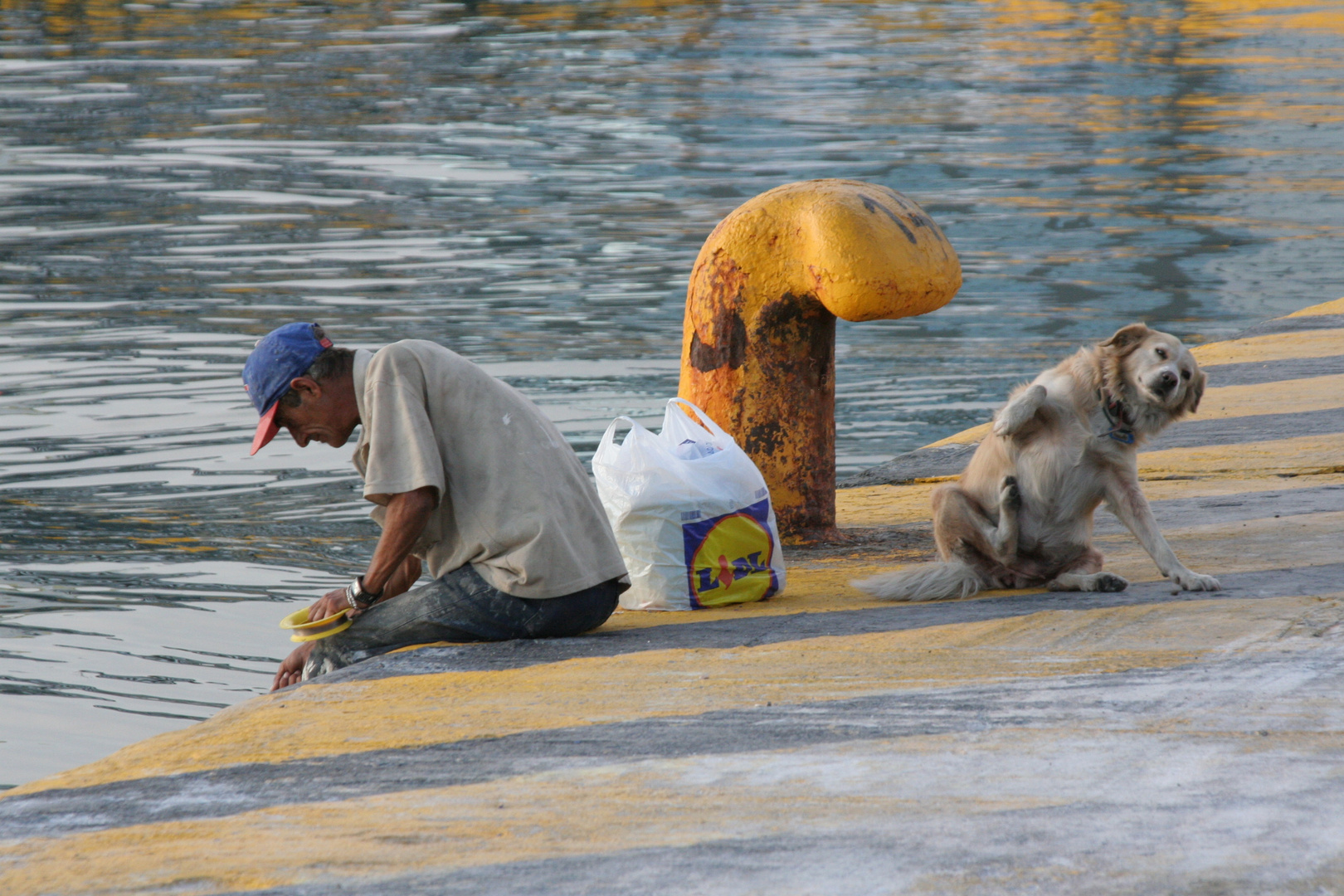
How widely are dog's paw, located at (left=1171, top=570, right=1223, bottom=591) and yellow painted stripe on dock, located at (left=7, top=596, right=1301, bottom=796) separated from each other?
6.3 inches

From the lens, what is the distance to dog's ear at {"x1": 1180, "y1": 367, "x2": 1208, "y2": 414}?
4848 mm

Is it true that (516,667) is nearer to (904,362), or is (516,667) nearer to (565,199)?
(904,362)

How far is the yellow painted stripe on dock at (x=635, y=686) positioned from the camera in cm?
384

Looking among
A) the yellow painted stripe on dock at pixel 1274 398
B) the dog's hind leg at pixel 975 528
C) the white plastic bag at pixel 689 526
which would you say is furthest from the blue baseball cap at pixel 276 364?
the yellow painted stripe on dock at pixel 1274 398

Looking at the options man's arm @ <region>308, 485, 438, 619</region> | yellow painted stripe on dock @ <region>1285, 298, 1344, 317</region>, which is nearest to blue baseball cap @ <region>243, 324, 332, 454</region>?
man's arm @ <region>308, 485, 438, 619</region>

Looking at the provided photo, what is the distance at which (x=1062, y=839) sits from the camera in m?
3.11

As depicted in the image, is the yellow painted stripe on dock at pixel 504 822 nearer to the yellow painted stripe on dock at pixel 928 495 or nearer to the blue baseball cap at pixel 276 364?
the blue baseball cap at pixel 276 364

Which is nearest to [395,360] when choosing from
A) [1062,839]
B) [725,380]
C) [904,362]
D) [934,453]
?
[725,380]

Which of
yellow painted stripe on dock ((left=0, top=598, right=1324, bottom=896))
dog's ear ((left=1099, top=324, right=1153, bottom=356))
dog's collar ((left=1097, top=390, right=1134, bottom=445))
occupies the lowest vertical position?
yellow painted stripe on dock ((left=0, top=598, right=1324, bottom=896))

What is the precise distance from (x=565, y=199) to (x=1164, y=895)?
13777mm

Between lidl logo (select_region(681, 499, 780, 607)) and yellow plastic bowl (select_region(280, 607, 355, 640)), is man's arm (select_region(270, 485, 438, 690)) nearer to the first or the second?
yellow plastic bowl (select_region(280, 607, 355, 640))

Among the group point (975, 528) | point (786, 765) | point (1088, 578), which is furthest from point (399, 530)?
point (1088, 578)

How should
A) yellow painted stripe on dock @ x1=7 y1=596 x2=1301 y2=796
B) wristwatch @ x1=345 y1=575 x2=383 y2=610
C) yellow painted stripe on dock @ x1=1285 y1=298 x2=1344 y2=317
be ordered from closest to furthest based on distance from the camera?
yellow painted stripe on dock @ x1=7 y1=596 x2=1301 y2=796, wristwatch @ x1=345 y1=575 x2=383 y2=610, yellow painted stripe on dock @ x1=1285 y1=298 x2=1344 y2=317

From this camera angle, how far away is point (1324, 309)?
420 inches
